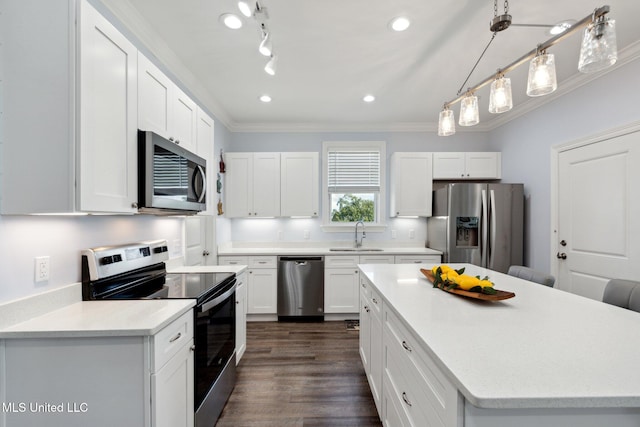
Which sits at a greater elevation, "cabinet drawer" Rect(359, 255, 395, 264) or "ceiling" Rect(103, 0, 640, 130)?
"ceiling" Rect(103, 0, 640, 130)

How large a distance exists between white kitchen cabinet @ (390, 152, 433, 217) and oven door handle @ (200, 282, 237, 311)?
2617mm

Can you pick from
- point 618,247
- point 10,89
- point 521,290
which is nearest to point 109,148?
point 10,89

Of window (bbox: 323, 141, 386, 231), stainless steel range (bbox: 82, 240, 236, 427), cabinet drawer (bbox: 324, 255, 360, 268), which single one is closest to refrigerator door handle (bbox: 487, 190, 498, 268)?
window (bbox: 323, 141, 386, 231)

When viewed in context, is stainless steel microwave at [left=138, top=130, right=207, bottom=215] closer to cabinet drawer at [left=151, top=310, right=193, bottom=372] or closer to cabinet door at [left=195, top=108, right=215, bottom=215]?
cabinet door at [left=195, top=108, right=215, bottom=215]

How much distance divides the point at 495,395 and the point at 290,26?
2365mm

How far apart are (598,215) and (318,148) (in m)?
3.29

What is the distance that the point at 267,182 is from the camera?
3865 mm

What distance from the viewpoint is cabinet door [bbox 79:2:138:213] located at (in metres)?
1.15

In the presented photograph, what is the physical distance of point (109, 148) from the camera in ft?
4.21

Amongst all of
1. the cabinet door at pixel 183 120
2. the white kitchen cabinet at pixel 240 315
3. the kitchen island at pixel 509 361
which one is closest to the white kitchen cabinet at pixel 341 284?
the white kitchen cabinet at pixel 240 315

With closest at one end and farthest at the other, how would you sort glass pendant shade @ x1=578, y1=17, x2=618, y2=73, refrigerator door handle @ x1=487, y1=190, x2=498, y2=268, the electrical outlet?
glass pendant shade @ x1=578, y1=17, x2=618, y2=73
the electrical outlet
refrigerator door handle @ x1=487, y1=190, x2=498, y2=268

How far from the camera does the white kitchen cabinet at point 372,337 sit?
5.73ft

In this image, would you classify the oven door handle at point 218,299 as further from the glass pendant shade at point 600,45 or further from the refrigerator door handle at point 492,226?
the refrigerator door handle at point 492,226

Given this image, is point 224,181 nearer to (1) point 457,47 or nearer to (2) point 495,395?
(1) point 457,47
